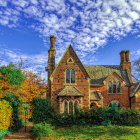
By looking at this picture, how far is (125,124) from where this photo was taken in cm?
1733

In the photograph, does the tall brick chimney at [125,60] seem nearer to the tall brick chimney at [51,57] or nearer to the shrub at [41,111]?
the tall brick chimney at [51,57]

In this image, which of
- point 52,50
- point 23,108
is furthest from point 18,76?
point 52,50

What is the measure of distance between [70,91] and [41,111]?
8071mm

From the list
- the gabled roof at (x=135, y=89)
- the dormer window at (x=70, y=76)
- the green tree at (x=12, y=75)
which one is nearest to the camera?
the green tree at (x=12, y=75)

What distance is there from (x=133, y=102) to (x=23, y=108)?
19.7 meters

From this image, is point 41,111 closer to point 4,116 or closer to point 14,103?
point 14,103

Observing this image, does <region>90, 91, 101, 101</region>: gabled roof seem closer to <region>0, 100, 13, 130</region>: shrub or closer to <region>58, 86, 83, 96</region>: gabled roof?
<region>58, 86, 83, 96</region>: gabled roof

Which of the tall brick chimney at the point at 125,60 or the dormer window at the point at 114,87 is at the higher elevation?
the tall brick chimney at the point at 125,60

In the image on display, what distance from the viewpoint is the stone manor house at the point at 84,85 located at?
23406 millimetres

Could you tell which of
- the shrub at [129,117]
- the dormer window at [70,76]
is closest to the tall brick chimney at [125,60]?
the dormer window at [70,76]

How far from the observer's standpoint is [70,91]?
931 inches

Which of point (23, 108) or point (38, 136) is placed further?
point (23, 108)

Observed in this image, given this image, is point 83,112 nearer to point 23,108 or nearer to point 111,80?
point 23,108

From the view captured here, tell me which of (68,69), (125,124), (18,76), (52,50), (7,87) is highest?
(52,50)
